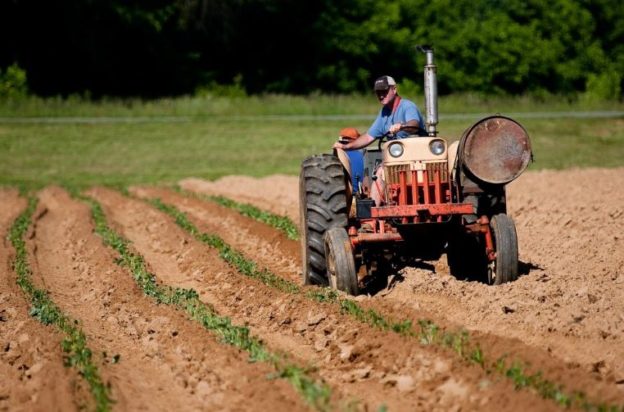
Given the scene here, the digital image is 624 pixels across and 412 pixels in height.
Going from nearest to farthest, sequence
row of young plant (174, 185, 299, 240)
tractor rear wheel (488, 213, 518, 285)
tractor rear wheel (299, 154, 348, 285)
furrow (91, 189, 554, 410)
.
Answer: furrow (91, 189, 554, 410) < tractor rear wheel (488, 213, 518, 285) < tractor rear wheel (299, 154, 348, 285) < row of young plant (174, 185, 299, 240)

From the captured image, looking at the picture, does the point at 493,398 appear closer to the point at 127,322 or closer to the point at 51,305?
the point at 127,322

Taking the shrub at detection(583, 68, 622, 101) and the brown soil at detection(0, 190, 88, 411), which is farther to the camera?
the shrub at detection(583, 68, 622, 101)

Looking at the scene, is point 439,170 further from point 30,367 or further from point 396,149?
point 30,367

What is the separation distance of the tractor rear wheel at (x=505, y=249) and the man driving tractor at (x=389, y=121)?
1124 millimetres

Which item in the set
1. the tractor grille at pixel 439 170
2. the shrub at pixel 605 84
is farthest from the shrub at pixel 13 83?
the tractor grille at pixel 439 170

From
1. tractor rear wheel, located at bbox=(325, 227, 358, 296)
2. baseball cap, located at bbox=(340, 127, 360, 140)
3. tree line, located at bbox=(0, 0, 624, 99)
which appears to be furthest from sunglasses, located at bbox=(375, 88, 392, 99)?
tree line, located at bbox=(0, 0, 624, 99)

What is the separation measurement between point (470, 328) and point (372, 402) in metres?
1.61

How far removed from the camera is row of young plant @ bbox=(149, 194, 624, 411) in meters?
6.07

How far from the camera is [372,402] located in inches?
262

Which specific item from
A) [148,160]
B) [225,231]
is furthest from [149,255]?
[148,160]

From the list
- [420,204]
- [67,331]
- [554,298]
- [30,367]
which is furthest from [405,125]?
[30,367]

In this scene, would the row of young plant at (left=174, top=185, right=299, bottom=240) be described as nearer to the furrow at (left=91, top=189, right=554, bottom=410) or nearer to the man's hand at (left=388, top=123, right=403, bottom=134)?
the furrow at (left=91, top=189, right=554, bottom=410)

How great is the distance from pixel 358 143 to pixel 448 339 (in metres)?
3.46

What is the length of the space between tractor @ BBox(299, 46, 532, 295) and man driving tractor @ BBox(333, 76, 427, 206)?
102 millimetres
